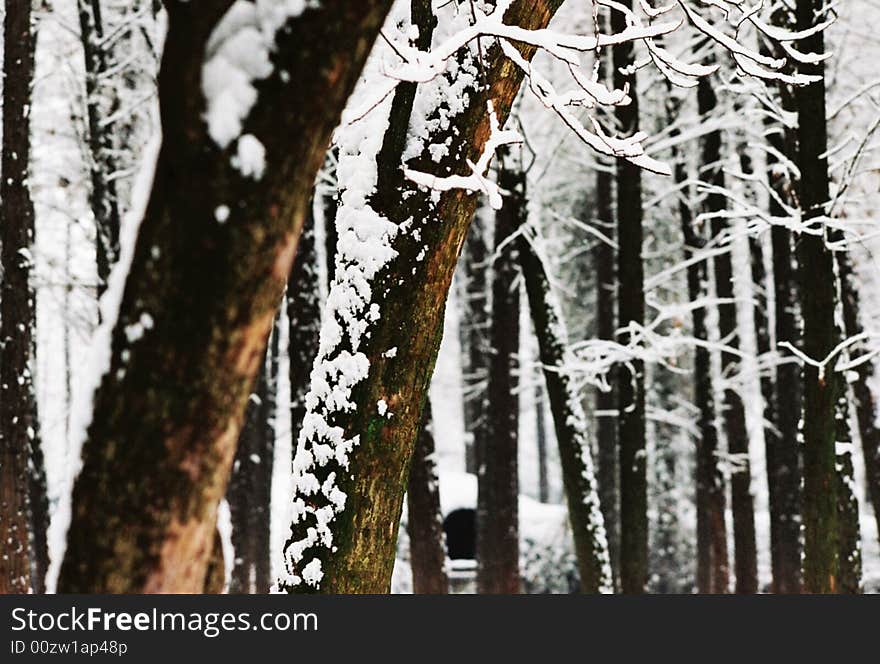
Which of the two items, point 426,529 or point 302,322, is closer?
point 302,322

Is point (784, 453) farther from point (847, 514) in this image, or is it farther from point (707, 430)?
point (847, 514)

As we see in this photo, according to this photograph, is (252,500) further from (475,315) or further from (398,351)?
(398,351)

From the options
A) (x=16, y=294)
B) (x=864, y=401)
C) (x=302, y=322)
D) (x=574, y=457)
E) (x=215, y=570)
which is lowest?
(x=215, y=570)

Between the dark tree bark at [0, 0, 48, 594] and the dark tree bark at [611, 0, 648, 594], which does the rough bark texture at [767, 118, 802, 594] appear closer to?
the dark tree bark at [611, 0, 648, 594]

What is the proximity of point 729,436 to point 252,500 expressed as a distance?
24.2ft

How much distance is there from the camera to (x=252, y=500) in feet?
46.3

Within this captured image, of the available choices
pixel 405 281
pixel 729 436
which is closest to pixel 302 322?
pixel 405 281

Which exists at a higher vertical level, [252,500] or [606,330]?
[606,330]

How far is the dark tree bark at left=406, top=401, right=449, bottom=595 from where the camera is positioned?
862 centimetres

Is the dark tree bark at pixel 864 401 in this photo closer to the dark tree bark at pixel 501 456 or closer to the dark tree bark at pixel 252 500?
the dark tree bark at pixel 501 456

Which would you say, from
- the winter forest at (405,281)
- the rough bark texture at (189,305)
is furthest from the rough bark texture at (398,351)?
the rough bark texture at (189,305)

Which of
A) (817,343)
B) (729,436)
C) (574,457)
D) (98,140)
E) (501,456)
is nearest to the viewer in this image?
(817,343)

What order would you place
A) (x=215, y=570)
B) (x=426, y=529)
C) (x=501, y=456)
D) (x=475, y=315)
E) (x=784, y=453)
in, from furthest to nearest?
1. (x=475, y=315)
2. (x=784, y=453)
3. (x=501, y=456)
4. (x=426, y=529)
5. (x=215, y=570)

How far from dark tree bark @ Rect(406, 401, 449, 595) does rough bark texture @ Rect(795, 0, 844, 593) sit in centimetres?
328
